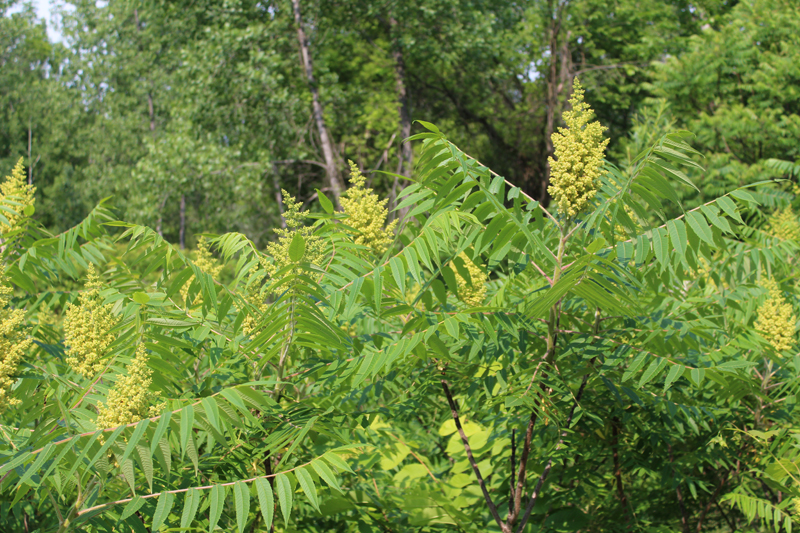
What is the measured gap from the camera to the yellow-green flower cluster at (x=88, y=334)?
8.34ft

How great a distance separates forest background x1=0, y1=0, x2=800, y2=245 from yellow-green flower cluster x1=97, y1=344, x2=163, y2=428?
1326 centimetres

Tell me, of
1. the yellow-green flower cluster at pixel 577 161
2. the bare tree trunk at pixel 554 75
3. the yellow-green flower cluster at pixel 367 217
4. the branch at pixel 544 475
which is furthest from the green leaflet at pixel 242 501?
the bare tree trunk at pixel 554 75

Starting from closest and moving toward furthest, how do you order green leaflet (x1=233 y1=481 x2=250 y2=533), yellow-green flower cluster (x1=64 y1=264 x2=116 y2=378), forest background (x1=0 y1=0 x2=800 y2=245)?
green leaflet (x1=233 y1=481 x2=250 y2=533) → yellow-green flower cluster (x1=64 y1=264 x2=116 y2=378) → forest background (x1=0 y1=0 x2=800 y2=245)

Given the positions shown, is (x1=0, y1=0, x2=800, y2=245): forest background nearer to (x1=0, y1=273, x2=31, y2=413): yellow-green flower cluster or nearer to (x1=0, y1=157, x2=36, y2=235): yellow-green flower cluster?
(x1=0, y1=157, x2=36, y2=235): yellow-green flower cluster

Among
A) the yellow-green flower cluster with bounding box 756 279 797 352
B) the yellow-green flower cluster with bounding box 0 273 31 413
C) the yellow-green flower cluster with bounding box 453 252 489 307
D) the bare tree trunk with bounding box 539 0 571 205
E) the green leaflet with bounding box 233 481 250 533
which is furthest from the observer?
the bare tree trunk with bounding box 539 0 571 205

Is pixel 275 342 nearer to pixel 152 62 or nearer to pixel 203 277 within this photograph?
pixel 203 277

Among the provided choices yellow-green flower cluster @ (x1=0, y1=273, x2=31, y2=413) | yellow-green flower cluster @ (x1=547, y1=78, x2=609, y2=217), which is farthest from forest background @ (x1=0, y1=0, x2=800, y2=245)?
yellow-green flower cluster @ (x1=0, y1=273, x2=31, y2=413)

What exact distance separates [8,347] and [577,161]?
2547 mm

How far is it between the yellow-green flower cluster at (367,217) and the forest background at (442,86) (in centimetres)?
1194

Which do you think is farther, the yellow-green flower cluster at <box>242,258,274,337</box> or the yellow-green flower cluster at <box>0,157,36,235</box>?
the yellow-green flower cluster at <box>0,157,36,235</box>

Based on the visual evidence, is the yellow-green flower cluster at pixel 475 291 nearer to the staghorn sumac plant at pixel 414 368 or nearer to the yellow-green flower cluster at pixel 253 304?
the staghorn sumac plant at pixel 414 368

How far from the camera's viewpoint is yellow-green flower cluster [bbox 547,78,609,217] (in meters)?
2.44

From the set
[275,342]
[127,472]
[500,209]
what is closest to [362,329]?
[275,342]

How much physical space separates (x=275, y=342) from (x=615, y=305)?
142cm
